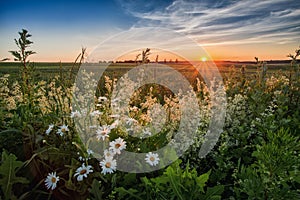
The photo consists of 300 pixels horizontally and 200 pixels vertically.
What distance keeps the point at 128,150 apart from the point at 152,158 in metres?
0.23

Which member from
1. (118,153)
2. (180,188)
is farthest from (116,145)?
(180,188)

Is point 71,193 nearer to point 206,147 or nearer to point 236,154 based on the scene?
point 206,147

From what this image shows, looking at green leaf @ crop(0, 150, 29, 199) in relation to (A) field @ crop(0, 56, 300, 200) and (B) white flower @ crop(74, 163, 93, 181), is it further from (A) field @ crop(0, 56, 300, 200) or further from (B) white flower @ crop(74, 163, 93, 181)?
(B) white flower @ crop(74, 163, 93, 181)

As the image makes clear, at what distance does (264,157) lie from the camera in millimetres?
1580

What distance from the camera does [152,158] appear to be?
2092 millimetres

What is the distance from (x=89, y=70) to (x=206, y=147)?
4.53 ft

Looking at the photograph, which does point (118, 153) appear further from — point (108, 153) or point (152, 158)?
point (152, 158)

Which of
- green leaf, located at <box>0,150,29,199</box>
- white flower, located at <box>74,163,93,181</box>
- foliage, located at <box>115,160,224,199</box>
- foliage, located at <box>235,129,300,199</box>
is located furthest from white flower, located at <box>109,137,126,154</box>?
foliage, located at <box>235,129,300,199</box>

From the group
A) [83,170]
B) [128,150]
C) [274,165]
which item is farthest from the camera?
[128,150]

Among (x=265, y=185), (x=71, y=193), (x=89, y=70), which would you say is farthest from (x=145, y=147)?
(x=89, y=70)

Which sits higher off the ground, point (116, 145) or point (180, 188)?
point (116, 145)

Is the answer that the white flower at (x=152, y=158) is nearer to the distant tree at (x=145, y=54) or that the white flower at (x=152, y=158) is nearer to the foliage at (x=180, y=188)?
the foliage at (x=180, y=188)

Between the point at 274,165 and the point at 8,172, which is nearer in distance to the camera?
the point at 274,165

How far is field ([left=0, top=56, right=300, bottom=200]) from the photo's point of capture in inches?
66.2
